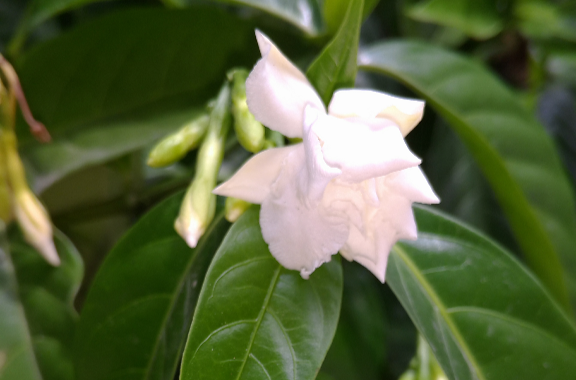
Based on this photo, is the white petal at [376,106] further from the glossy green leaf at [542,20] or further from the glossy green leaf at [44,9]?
the glossy green leaf at [542,20]

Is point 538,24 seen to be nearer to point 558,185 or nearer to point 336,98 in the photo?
point 558,185

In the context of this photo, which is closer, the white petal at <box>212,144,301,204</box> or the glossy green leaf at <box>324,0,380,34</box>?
the white petal at <box>212,144,301,204</box>

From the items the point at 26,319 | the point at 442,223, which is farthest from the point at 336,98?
the point at 26,319

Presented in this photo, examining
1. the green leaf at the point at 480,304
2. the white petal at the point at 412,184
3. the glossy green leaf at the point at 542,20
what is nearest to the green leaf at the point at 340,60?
the white petal at the point at 412,184

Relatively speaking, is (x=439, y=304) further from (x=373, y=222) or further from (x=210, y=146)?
(x=210, y=146)

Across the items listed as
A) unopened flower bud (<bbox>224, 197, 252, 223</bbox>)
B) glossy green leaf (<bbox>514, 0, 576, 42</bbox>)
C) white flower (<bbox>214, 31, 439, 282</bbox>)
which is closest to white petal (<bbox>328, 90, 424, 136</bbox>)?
white flower (<bbox>214, 31, 439, 282</bbox>)

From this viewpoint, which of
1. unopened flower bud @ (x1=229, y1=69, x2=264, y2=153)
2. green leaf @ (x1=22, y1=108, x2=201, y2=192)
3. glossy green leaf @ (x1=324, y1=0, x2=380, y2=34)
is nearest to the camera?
unopened flower bud @ (x1=229, y1=69, x2=264, y2=153)

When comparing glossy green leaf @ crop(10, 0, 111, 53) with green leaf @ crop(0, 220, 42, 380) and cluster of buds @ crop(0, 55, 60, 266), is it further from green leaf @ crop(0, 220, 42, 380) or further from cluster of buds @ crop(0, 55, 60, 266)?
green leaf @ crop(0, 220, 42, 380)
